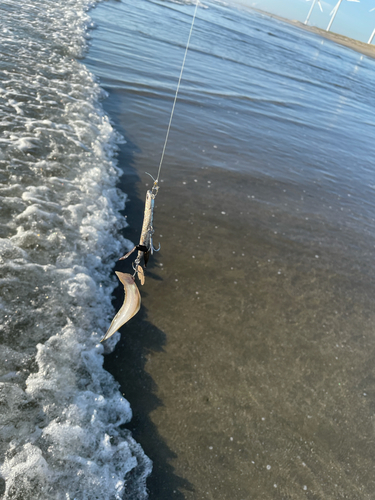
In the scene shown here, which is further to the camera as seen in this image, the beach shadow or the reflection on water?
the reflection on water

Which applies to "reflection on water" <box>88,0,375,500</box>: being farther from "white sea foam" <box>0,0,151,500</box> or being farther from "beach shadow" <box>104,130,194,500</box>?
"white sea foam" <box>0,0,151,500</box>

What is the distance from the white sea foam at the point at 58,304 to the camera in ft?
8.80

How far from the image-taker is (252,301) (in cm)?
447

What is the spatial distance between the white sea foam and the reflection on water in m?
0.32

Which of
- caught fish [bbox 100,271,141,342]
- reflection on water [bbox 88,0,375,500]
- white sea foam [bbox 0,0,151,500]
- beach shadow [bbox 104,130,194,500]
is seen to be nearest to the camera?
caught fish [bbox 100,271,141,342]

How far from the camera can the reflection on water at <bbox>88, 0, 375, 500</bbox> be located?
10.1 ft

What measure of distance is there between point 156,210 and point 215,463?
3715 mm

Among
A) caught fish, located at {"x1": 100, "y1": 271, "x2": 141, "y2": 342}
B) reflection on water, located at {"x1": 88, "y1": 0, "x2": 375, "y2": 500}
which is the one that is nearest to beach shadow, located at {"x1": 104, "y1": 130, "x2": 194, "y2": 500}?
reflection on water, located at {"x1": 88, "y1": 0, "x2": 375, "y2": 500}

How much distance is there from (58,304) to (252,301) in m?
2.47

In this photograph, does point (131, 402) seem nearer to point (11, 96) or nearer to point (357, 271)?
point (357, 271)

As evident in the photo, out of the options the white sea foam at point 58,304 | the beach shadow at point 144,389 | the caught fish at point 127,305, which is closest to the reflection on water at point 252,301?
the beach shadow at point 144,389

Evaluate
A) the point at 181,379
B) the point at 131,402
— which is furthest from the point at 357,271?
the point at 131,402

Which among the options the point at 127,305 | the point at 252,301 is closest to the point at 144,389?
the point at 127,305

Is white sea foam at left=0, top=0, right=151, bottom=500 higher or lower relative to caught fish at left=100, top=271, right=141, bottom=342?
lower
